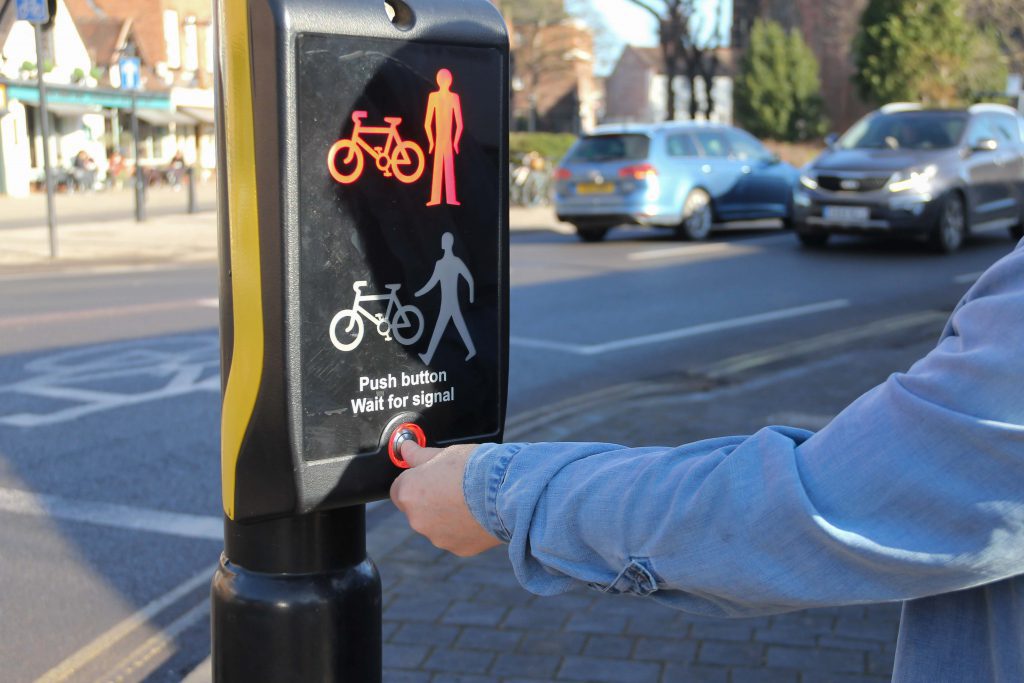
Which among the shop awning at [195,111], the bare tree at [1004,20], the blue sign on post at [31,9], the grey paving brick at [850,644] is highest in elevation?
the bare tree at [1004,20]

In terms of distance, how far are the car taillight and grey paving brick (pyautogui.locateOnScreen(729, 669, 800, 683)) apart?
13097mm

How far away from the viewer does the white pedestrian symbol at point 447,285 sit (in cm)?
168

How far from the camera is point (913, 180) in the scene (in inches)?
534

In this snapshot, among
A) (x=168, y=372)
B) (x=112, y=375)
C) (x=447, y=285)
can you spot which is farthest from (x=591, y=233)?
(x=447, y=285)

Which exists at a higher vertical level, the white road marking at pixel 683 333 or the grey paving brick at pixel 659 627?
the white road marking at pixel 683 333

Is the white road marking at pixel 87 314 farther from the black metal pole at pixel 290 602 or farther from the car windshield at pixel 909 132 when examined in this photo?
the car windshield at pixel 909 132

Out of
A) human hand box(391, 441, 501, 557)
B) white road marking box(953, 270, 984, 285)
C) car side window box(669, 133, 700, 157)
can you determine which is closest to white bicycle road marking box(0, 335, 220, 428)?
human hand box(391, 441, 501, 557)

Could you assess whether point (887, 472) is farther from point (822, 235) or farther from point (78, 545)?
point (822, 235)

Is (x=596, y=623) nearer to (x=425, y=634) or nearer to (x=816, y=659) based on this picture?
(x=425, y=634)

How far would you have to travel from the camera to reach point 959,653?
132cm

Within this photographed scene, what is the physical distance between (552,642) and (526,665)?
0.17m

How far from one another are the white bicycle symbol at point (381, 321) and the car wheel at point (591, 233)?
49.6 ft

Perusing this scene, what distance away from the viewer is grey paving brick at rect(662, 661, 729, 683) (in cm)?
312

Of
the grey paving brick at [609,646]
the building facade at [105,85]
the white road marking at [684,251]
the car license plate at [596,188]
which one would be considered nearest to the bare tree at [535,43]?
the building facade at [105,85]
